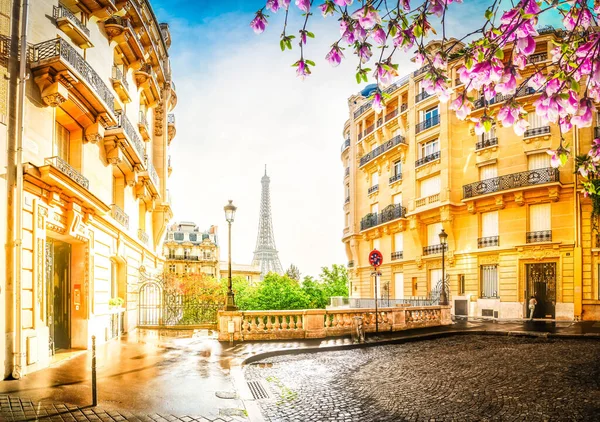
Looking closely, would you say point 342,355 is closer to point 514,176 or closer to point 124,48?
point 124,48

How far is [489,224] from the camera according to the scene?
28.2m

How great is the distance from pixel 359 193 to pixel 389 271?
8580mm

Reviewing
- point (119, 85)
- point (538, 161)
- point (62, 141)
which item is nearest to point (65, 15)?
point (62, 141)

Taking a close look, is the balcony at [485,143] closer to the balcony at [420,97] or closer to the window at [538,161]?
the window at [538,161]

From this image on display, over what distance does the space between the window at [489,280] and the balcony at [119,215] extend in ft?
67.1

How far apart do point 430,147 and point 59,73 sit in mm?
25861

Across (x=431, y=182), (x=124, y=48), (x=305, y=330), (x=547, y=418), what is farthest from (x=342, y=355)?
(x=431, y=182)

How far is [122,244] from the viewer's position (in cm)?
1766

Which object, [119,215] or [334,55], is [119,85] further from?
[334,55]

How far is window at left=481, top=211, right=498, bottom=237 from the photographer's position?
27859 millimetres

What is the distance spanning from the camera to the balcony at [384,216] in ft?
110

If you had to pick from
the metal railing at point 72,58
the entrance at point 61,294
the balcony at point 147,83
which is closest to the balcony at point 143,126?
the balcony at point 147,83

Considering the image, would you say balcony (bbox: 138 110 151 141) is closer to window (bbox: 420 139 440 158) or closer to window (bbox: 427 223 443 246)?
window (bbox: 420 139 440 158)

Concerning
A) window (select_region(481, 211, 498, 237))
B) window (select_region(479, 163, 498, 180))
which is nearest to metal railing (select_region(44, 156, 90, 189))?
window (select_region(481, 211, 498, 237))
